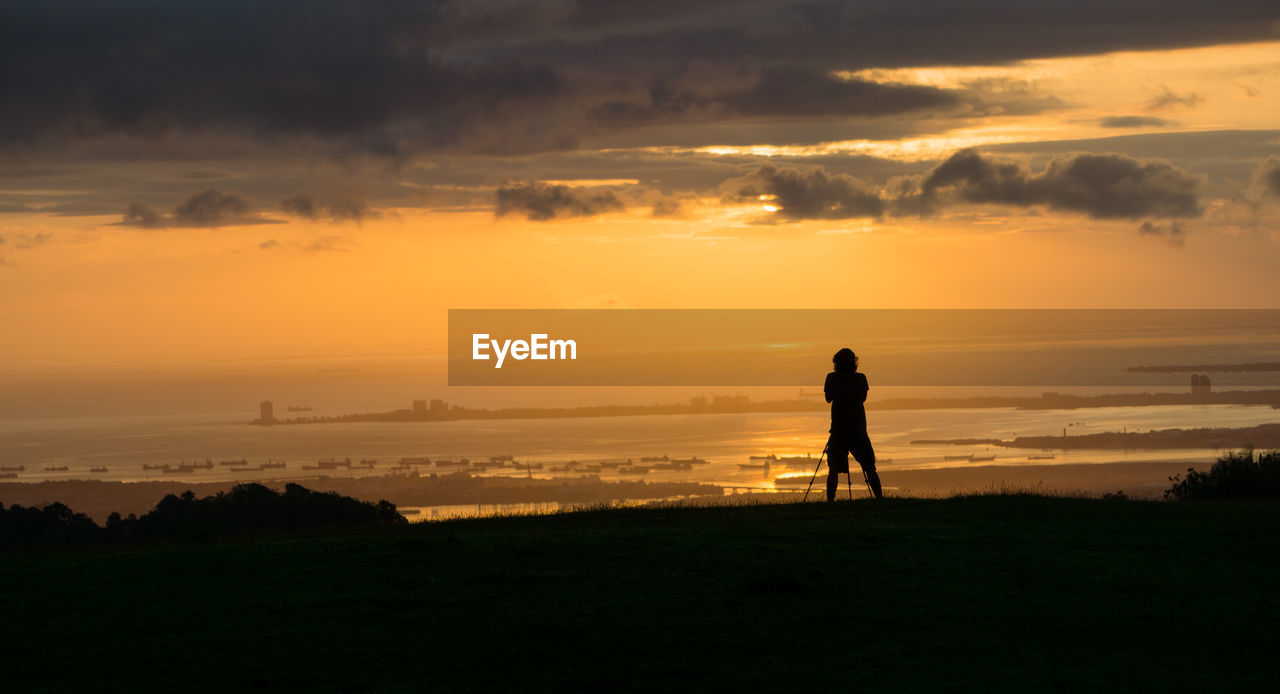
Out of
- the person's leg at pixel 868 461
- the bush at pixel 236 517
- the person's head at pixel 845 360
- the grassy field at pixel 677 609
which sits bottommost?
the grassy field at pixel 677 609

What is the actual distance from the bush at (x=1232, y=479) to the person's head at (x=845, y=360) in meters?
6.73

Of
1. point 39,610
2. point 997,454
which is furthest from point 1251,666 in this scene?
point 997,454

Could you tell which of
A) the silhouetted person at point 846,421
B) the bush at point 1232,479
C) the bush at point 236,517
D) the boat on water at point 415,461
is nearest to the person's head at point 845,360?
the silhouetted person at point 846,421

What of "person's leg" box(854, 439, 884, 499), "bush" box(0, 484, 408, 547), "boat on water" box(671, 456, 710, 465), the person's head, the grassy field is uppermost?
the person's head

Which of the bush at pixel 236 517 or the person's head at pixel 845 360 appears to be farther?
the bush at pixel 236 517

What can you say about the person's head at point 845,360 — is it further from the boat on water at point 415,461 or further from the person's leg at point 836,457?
the boat on water at point 415,461

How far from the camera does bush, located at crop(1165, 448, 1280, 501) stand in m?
22.6

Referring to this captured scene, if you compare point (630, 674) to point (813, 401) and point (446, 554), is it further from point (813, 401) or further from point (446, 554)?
point (813, 401)

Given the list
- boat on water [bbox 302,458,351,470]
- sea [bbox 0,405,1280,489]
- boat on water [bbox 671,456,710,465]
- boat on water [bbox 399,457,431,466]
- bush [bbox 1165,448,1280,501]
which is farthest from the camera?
boat on water [bbox 399,457,431,466]

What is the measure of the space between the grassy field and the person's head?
3.43m

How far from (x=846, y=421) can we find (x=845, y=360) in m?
0.92

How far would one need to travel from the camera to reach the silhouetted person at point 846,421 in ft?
64.0

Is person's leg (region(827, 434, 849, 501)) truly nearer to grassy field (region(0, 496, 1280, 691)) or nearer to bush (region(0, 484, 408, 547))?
grassy field (region(0, 496, 1280, 691))

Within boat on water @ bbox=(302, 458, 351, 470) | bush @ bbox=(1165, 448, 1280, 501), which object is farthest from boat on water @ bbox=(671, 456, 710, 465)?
bush @ bbox=(1165, 448, 1280, 501)
